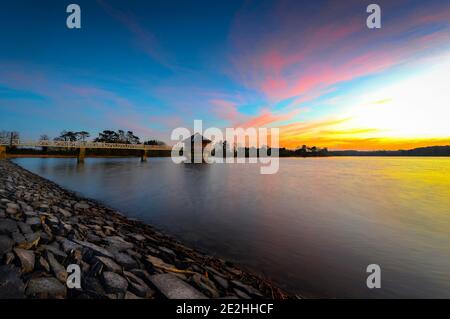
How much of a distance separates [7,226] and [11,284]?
2.03 m

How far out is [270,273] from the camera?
13.6 feet

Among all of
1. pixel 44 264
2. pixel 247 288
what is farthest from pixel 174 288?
pixel 44 264

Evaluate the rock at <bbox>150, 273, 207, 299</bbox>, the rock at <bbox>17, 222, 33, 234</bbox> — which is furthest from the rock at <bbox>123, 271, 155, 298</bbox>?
the rock at <bbox>17, 222, 33, 234</bbox>

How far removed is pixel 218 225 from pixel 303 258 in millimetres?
3032

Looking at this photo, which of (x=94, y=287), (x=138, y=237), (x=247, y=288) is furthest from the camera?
(x=138, y=237)

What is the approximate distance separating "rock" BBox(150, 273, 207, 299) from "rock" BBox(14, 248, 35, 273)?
148 centimetres

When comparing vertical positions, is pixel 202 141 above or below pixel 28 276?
above

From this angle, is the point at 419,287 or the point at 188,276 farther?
the point at 419,287

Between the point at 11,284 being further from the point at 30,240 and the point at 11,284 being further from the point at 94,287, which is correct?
the point at 30,240

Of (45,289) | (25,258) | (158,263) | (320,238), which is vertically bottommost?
(320,238)

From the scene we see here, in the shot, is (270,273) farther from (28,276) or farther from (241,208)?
(241,208)

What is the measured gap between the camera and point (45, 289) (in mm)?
2217

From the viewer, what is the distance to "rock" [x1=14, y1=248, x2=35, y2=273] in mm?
2461
